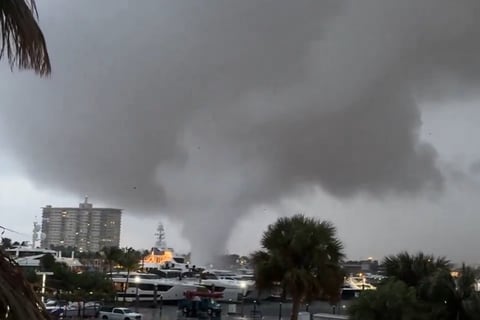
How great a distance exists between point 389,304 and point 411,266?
93.4 inches

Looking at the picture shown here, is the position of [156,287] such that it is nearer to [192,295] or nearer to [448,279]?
[192,295]

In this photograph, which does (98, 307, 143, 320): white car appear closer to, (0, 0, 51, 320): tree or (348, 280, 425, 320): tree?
(348, 280, 425, 320): tree

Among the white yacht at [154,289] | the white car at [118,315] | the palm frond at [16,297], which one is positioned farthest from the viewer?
the white yacht at [154,289]

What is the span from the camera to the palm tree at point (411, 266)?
14492 mm

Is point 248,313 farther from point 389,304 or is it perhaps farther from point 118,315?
point 389,304

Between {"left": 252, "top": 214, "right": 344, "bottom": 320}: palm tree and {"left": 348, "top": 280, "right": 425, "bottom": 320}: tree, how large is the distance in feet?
11.2

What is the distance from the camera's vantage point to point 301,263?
707 inches

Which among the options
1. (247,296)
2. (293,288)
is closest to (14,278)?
(293,288)

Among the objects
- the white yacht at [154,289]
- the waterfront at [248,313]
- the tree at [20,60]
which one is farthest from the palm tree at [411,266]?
the white yacht at [154,289]

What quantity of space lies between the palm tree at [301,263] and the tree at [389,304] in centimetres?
341

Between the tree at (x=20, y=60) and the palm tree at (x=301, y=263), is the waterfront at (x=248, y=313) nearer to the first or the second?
the palm tree at (x=301, y=263)

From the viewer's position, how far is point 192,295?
52594 millimetres

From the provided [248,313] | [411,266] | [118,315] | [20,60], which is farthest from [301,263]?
[248,313]

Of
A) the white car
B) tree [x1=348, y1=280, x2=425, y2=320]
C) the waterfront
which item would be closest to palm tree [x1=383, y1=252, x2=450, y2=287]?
tree [x1=348, y1=280, x2=425, y2=320]
